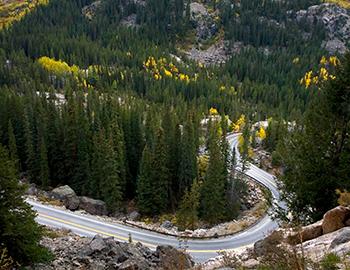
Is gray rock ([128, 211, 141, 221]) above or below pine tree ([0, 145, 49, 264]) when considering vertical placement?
below

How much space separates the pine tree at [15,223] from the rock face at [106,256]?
128cm

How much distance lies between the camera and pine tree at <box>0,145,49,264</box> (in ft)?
62.8

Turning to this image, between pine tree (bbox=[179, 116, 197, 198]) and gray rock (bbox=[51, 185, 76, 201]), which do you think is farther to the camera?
pine tree (bbox=[179, 116, 197, 198])

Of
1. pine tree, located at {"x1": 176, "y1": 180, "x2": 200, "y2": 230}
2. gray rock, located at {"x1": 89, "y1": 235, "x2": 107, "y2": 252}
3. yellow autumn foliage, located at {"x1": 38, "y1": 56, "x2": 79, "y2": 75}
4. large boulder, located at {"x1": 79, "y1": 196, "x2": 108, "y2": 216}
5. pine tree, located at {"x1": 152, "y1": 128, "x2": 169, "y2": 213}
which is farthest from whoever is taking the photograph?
yellow autumn foliage, located at {"x1": 38, "y1": 56, "x2": 79, "y2": 75}

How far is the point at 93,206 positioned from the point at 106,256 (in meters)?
27.6

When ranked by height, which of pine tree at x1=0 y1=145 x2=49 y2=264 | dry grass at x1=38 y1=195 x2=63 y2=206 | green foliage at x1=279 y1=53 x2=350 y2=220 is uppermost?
green foliage at x1=279 y1=53 x2=350 y2=220

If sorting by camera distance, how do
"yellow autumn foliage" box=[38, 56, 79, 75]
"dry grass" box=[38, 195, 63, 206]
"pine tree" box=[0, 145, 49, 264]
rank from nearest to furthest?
"pine tree" box=[0, 145, 49, 264]
"dry grass" box=[38, 195, 63, 206]
"yellow autumn foliage" box=[38, 56, 79, 75]

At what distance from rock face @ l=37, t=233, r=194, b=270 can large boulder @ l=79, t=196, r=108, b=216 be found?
23.6 metres

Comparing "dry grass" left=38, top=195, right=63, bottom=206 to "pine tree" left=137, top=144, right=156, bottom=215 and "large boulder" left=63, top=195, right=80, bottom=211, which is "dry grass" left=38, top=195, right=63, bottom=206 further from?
"pine tree" left=137, top=144, right=156, bottom=215

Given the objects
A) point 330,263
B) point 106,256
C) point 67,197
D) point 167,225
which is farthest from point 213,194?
point 330,263

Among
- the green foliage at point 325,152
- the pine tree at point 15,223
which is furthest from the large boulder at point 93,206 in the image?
the green foliage at point 325,152

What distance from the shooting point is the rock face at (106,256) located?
2178 centimetres

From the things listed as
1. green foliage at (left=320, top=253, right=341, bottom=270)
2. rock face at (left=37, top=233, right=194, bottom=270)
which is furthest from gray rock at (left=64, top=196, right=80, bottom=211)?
green foliage at (left=320, top=253, right=341, bottom=270)

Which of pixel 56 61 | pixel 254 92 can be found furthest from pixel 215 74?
pixel 56 61
